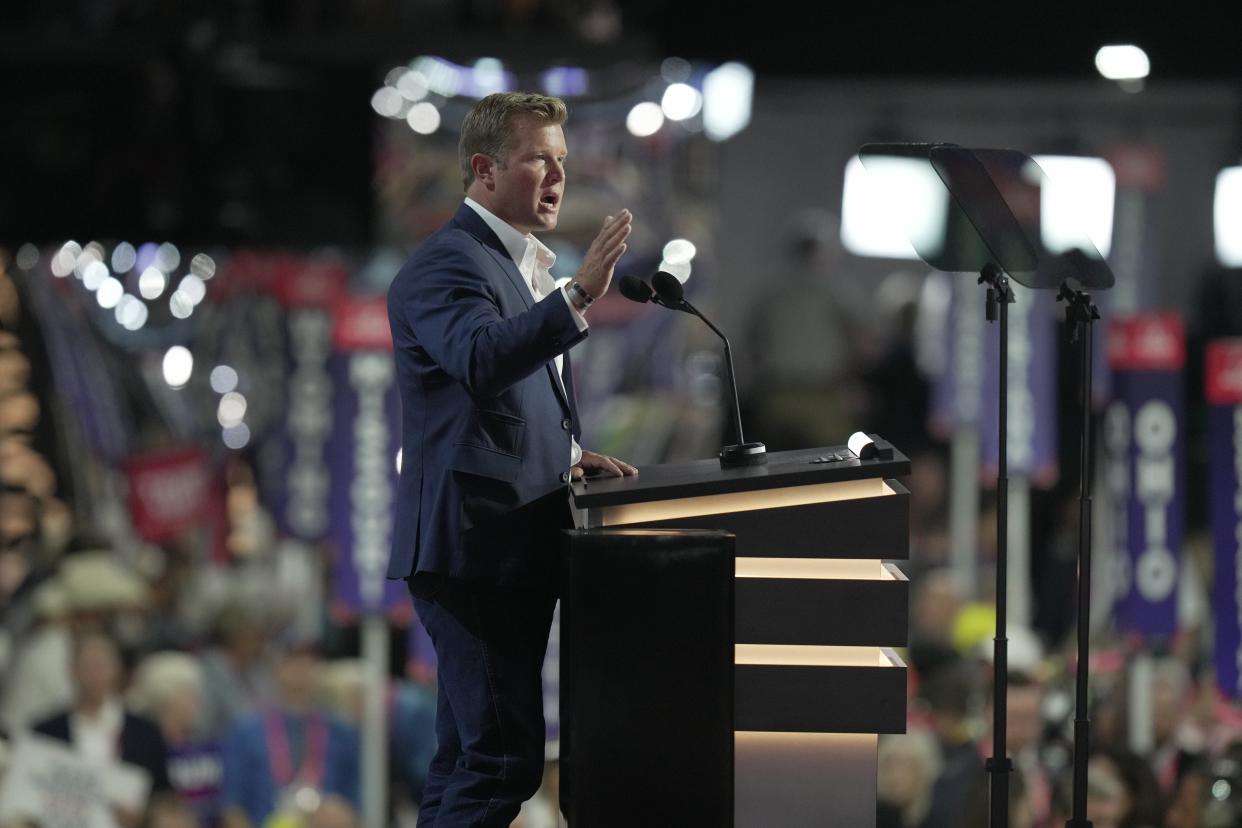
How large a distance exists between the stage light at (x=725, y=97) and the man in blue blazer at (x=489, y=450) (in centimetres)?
650

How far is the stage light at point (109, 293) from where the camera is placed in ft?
32.5

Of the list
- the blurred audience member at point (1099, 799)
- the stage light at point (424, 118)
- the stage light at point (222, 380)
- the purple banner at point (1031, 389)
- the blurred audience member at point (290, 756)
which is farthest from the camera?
the stage light at point (222, 380)

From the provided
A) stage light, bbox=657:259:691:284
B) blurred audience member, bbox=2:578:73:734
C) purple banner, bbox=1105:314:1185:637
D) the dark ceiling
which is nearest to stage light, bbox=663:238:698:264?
stage light, bbox=657:259:691:284

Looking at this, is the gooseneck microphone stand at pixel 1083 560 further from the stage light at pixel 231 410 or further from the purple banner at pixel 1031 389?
the stage light at pixel 231 410

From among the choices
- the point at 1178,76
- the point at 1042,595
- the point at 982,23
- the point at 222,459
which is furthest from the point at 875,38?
the point at 222,459

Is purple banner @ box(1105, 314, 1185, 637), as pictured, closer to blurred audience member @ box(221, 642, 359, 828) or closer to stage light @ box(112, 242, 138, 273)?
blurred audience member @ box(221, 642, 359, 828)

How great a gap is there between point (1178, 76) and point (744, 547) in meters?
5.23

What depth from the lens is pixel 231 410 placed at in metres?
10.2

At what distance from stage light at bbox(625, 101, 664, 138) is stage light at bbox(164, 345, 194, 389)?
2623 mm

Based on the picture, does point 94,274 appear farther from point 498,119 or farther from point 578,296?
point 578,296

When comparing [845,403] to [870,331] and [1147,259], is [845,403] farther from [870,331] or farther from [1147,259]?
[1147,259]

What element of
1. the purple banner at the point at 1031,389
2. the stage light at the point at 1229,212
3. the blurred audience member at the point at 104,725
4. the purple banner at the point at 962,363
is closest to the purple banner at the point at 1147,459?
the purple banner at the point at 1031,389

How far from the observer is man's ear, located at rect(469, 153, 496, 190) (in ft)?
Result: 10.6

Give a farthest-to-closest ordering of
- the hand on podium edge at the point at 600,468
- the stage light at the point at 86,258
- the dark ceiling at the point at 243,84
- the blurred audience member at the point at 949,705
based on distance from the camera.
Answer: the stage light at the point at 86,258 < the dark ceiling at the point at 243,84 < the blurred audience member at the point at 949,705 < the hand on podium edge at the point at 600,468
